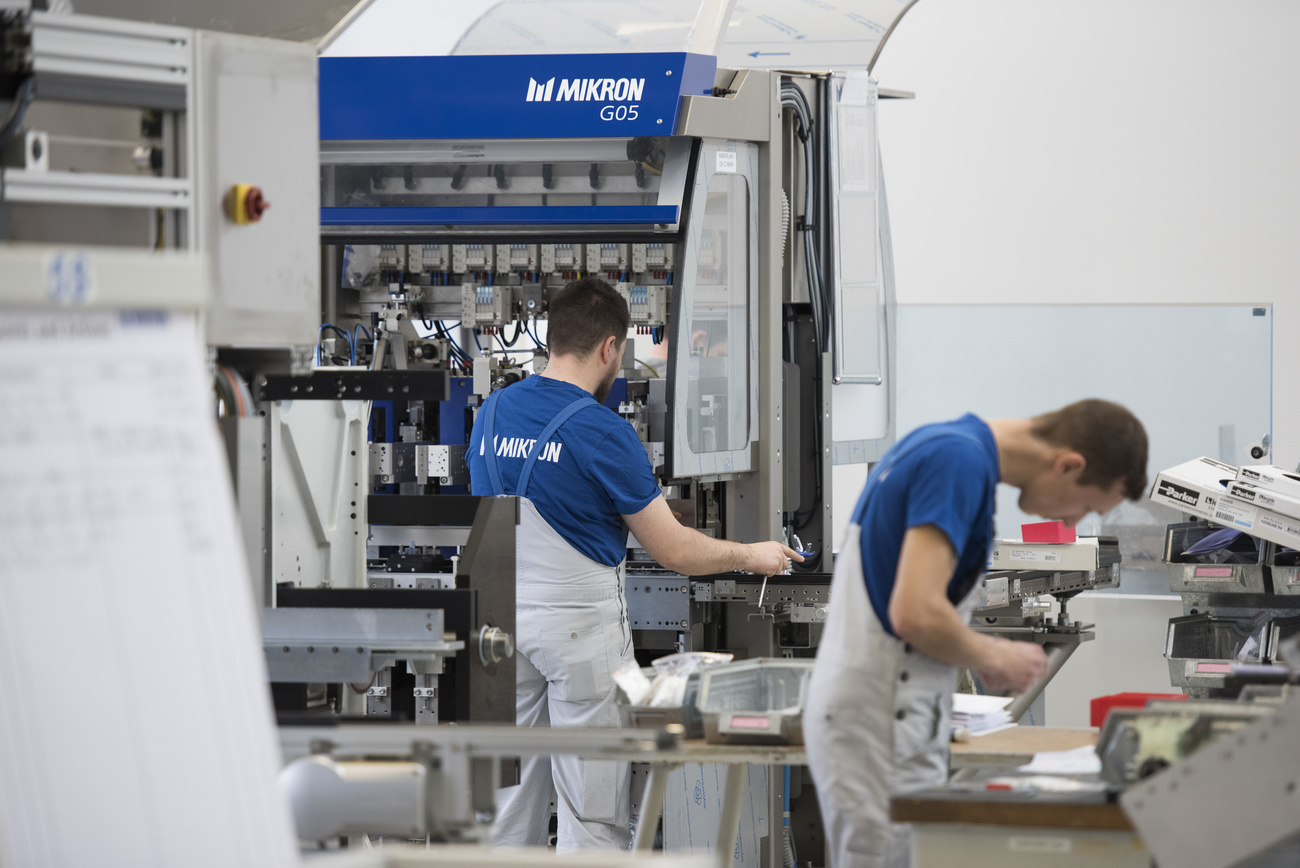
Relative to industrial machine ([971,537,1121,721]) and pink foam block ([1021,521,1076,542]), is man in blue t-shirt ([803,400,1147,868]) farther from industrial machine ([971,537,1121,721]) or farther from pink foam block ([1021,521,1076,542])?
pink foam block ([1021,521,1076,542])

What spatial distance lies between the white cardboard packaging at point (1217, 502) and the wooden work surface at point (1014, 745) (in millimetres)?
1755

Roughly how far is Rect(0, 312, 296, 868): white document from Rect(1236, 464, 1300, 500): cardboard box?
149 inches

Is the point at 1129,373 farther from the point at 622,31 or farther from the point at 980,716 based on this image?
the point at 980,716

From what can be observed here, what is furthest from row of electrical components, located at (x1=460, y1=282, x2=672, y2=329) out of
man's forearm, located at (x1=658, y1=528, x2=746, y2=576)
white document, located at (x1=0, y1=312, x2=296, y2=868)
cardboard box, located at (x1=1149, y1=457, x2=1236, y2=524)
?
white document, located at (x1=0, y1=312, x2=296, y2=868)

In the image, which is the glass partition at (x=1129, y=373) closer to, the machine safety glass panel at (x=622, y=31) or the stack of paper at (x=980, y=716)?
the machine safety glass panel at (x=622, y=31)

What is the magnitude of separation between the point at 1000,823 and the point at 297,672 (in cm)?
139

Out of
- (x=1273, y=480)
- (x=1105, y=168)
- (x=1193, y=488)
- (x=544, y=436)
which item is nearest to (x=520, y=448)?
(x=544, y=436)

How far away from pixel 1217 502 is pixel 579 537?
7.47 ft

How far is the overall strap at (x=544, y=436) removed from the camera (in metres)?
3.48

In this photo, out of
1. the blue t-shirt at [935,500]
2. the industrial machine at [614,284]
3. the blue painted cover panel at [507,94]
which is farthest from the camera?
the blue painted cover panel at [507,94]

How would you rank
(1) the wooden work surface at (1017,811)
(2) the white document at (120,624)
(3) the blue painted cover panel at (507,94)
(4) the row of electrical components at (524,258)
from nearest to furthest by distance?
1. (2) the white document at (120,624)
2. (1) the wooden work surface at (1017,811)
3. (3) the blue painted cover panel at (507,94)
4. (4) the row of electrical components at (524,258)

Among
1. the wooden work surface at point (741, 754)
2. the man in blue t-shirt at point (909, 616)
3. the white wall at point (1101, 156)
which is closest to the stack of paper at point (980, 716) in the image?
the wooden work surface at point (741, 754)

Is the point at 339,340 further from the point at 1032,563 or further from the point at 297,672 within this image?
the point at 1032,563

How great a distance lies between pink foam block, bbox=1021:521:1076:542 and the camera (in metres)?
4.79
